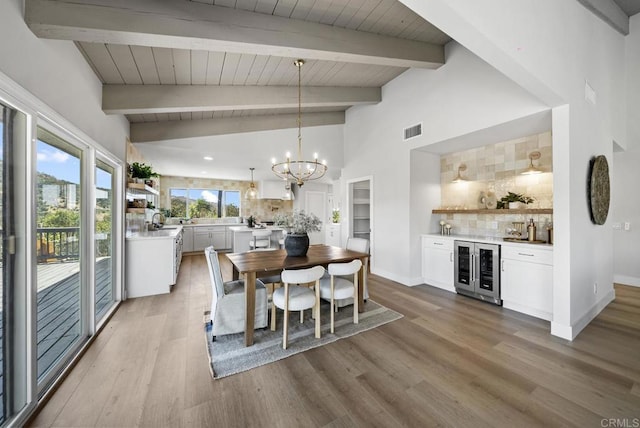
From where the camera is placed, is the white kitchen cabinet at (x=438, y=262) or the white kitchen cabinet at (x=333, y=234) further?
the white kitchen cabinet at (x=333, y=234)

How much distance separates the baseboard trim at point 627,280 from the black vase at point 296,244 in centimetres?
537

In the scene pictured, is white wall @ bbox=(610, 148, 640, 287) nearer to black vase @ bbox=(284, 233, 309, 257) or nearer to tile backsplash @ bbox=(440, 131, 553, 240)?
tile backsplash @ bbox=(440, 131, 553, 240)

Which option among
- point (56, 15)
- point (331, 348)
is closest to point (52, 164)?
point (56, 15)

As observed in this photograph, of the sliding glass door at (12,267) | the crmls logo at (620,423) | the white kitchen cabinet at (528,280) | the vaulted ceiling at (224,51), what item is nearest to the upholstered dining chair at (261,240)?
the vaulted ceiling at (224,51)

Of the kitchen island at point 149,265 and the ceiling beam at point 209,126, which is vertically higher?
the ceiling beam at point 209,126

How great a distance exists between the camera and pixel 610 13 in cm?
337

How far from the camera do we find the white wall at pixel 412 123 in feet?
10.2

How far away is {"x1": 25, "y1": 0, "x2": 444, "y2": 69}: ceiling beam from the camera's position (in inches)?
66.7

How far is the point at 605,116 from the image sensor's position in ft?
10.6

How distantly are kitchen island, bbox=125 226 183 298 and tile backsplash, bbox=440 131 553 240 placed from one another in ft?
14.8

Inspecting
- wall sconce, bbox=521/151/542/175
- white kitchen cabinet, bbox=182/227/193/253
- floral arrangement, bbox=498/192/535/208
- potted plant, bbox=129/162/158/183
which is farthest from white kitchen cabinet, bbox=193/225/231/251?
wall sconce, bbox=521/151/542/175

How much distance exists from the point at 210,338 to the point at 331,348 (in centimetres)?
Result: 119

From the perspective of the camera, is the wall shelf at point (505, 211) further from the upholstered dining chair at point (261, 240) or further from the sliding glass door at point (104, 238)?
the sliding glass door at point (104, 238)

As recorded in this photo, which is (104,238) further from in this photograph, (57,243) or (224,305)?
(224,305)
